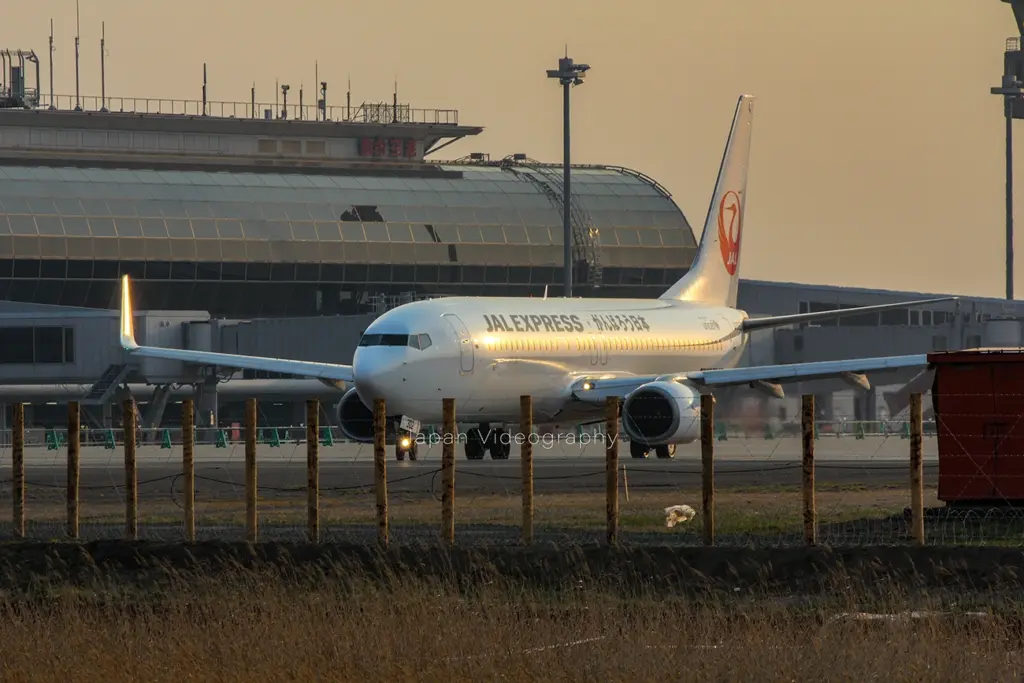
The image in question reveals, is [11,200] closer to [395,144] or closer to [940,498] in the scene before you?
[395,144]

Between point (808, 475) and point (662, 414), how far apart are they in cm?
2452

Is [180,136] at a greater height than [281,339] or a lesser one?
greater

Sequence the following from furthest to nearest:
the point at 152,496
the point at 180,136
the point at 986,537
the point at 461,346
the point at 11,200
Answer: the point at 180,136 < the point at 11,200 < the point at 461,346 < the point at 152,496 < the point at 986,537

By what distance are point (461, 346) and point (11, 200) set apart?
1760 inches

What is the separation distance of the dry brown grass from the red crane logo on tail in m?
40.1

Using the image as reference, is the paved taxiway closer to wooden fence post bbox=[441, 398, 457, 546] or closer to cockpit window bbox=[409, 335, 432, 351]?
cockpit window bbox=[409, 335, 432, 351]

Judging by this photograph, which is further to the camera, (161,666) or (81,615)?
(81,615)

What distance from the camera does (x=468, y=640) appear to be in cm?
1517

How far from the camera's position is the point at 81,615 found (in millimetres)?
17656

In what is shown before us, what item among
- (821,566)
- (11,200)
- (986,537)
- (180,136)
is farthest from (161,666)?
(180,136)

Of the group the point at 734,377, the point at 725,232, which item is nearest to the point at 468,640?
the point at 734,377

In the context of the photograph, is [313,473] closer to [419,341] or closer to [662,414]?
[419,341]

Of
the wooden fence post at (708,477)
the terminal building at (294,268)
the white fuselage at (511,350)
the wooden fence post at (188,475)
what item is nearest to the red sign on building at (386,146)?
the terminal building at (294,268)

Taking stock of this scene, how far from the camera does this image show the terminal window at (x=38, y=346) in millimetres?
72062
